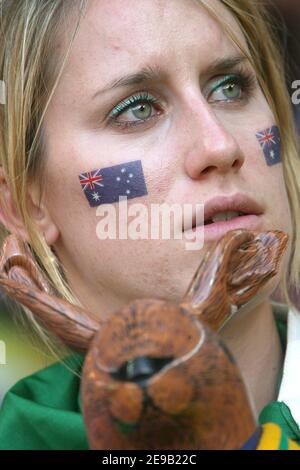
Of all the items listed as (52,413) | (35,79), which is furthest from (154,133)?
(52,413)

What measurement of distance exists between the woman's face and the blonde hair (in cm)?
5

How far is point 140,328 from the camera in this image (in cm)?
81

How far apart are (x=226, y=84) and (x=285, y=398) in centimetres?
64

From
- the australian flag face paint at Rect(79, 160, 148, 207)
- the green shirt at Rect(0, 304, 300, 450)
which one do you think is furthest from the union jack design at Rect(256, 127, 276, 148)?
the green shirt at Rect(0, 304, 300, 450)

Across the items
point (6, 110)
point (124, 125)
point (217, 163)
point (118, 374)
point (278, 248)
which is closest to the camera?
point (118, 374)

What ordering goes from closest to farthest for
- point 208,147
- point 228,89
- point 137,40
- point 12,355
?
point 208,147 → point 137,40 → point 228,89 → point 12,355

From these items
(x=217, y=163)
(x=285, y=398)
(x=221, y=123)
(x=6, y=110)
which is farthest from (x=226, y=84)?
(x=285, y=398)

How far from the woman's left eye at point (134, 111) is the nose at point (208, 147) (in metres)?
0.11

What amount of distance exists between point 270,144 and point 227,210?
263mm

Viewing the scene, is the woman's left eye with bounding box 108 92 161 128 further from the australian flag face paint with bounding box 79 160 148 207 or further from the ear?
the ear

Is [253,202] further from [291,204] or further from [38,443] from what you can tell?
[38,443]

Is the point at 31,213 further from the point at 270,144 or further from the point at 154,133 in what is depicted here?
the point at 270,144

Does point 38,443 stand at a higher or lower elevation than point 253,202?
lower

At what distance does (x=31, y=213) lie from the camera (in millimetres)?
1623
